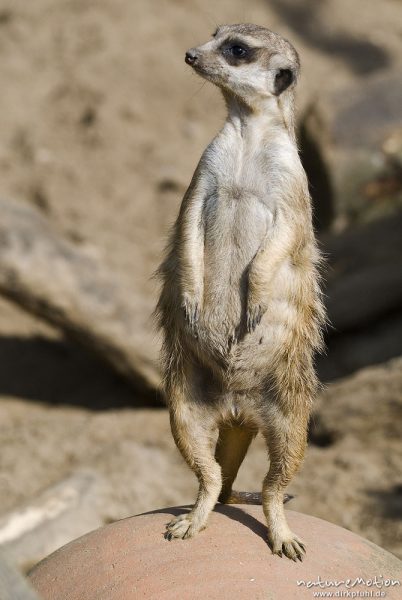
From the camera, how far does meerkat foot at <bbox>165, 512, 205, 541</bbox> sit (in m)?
2.92

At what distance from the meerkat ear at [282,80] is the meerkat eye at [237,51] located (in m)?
0.13

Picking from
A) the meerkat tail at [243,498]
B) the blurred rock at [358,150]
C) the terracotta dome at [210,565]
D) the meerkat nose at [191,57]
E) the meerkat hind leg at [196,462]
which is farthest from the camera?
the blurred rock at [358,150]

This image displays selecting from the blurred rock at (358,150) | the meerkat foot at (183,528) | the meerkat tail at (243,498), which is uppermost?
the meerkat foot at (183,528)

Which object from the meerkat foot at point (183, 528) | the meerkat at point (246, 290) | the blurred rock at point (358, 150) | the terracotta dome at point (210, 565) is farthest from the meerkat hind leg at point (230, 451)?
the blurred rock at point (358, 150)

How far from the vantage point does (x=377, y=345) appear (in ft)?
22.3

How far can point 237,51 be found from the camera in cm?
313

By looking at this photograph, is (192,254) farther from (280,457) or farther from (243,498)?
(243,498)

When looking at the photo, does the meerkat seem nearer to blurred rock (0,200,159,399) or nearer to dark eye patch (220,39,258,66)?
dark eye patch (220,39,258,66)

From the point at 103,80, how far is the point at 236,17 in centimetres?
219

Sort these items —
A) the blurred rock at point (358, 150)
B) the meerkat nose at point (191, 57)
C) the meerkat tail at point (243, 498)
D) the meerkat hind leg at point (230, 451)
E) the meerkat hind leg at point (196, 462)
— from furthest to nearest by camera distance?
1. the blurred rock at point (358, 150)
2. the meerkat tail at point (243, 498)
3. the meerkat hind leg at point (230, 451)
4. the meerkat nose at point (191, 57)
5. the meerkat hind leg at point (196, 462)

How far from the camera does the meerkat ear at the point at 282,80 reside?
123 inches

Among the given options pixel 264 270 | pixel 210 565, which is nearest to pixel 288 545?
pixel 210 565

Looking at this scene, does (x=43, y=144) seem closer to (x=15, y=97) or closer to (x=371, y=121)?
(x=15, y=97)

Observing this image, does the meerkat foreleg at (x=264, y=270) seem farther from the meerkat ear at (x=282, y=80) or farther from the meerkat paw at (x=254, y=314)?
the meerkat ear at (x=282, y=80)
